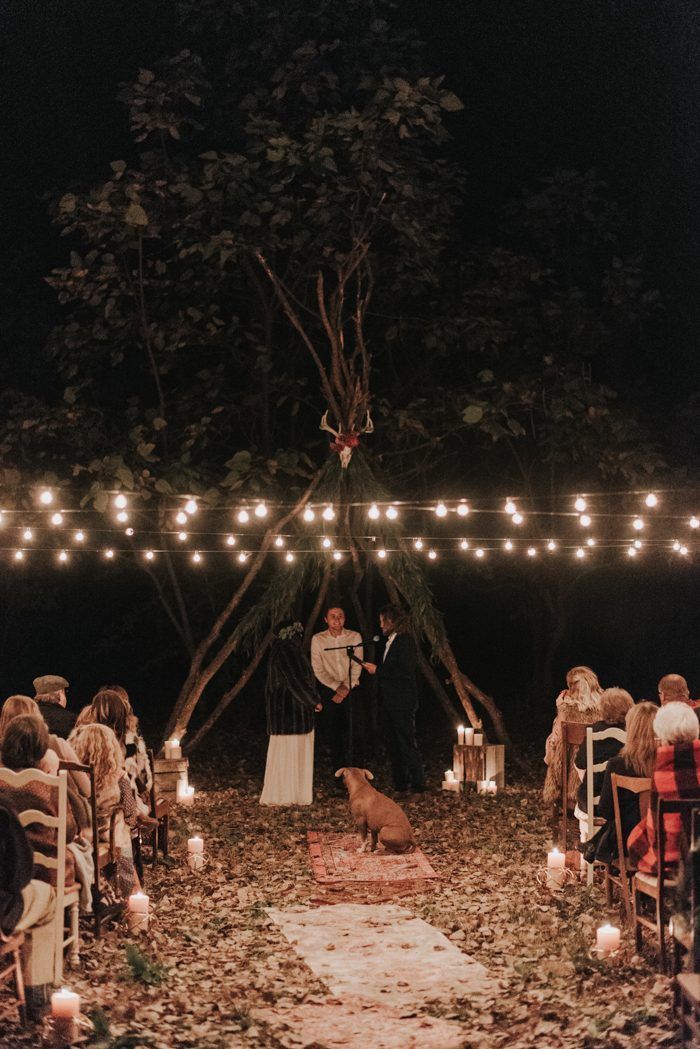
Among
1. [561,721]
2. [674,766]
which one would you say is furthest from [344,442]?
[674,766]

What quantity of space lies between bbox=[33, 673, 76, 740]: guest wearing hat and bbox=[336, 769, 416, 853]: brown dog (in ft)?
6.65

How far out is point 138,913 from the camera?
6.98 meters

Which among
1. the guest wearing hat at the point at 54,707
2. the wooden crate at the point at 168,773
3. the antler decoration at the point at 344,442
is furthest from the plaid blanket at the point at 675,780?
the antler decoration at the point at 344,442

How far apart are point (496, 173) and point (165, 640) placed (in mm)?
7728

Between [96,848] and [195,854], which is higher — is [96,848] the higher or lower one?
the higher one

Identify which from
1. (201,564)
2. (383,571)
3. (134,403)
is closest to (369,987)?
(383,571)

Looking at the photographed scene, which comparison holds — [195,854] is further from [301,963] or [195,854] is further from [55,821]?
[55,821]

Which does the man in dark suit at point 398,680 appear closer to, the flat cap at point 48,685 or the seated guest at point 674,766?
the flat cap at point 48,685

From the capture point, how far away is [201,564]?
1507 centimetres

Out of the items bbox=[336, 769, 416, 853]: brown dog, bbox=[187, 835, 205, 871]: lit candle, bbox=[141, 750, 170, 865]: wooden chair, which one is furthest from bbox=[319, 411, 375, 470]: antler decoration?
bbox=[187, 835, 205, 871]: lit candle

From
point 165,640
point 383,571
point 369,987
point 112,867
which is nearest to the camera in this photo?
point 369,987

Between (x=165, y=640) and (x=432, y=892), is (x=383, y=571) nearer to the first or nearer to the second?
(x=432, y=892)

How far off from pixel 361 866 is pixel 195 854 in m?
1.10

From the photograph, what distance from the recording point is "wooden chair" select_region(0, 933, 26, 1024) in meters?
5.39
